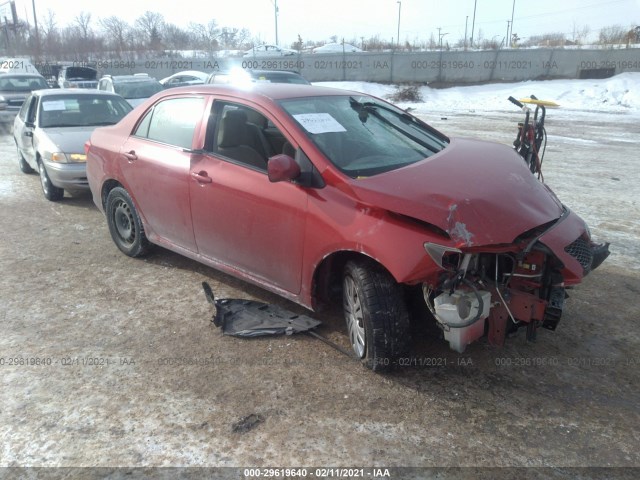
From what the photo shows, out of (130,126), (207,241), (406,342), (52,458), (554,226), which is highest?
(130,126)

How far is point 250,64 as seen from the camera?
105 ft

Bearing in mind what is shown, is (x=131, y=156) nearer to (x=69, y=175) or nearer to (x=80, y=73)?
(x=69, y=175)

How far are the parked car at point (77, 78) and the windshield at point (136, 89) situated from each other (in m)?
7.06

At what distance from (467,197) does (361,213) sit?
0.62 metres

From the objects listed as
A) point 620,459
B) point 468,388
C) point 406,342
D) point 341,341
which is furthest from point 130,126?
point 620,459

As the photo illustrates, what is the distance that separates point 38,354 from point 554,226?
3.47 m

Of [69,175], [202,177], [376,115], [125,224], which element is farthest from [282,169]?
[69,175]

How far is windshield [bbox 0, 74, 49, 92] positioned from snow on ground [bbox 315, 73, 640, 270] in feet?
38.5

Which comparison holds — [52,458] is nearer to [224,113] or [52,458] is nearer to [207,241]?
[207,241]

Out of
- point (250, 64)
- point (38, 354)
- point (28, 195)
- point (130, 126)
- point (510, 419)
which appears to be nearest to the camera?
point (510, 419)

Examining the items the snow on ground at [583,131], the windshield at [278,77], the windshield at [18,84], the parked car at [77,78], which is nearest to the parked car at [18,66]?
the parked car at [77,78]

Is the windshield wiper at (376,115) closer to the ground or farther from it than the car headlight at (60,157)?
farther from it

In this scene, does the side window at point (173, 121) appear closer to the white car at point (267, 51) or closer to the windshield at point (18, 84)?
the windshield at point (18, 84)

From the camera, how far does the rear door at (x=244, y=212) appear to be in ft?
11.5
